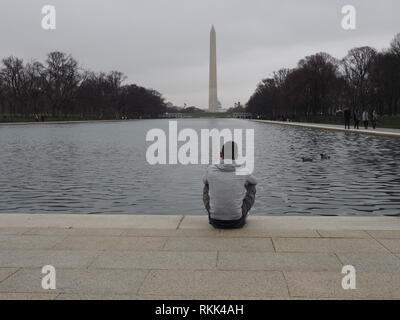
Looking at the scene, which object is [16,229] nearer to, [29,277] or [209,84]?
[29,277]

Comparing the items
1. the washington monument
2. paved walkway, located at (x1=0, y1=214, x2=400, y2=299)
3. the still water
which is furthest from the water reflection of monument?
paved walkway, located at (x1=0, y1=214, x2=400, y2=299)

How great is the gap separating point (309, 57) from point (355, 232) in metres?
84.7

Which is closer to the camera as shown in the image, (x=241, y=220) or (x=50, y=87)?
(x=241, y=220)

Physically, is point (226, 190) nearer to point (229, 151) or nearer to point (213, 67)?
point (229, 151)

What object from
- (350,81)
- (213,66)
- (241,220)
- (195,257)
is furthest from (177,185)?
(213,66)

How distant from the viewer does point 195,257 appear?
18.6ft

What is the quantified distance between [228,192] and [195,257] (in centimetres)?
142

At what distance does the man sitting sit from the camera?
6855 mm

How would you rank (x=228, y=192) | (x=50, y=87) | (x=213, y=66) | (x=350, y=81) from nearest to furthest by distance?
1. (x=228, y=192)
2. (x=350, y=81)
3. (x=50, y=87)
4. (x=213, y=66)

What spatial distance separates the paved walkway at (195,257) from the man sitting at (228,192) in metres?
0.20

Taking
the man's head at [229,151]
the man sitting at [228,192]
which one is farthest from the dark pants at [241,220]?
the man's head at [229,151]

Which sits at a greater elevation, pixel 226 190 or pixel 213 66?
pixel 213 66

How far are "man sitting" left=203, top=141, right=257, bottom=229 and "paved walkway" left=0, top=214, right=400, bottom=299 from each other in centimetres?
20

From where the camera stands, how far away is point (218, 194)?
22.5 ft
